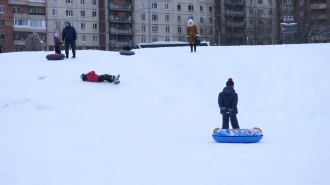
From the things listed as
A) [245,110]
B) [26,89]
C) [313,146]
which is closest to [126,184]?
[313,146]

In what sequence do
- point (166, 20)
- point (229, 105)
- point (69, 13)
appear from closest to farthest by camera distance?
point (229, 105)
point (69, 13)
point (166, 20)

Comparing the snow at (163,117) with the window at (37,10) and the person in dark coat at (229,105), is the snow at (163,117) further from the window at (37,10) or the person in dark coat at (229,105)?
the window at (37,10)

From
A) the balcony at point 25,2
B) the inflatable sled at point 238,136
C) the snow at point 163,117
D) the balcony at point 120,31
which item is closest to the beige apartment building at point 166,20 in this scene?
the balcony at point 120,31

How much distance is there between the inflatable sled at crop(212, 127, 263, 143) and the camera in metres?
12.6

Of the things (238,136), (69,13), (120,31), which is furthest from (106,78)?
(120,31)

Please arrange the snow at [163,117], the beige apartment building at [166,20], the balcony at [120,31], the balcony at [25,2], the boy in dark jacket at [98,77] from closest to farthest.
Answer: the snow at [163,117]
the boy in dark jacket at [98,77]
the balcony at [25,2]
the balcony at [120,31]
the beige apartment building at [166,20]

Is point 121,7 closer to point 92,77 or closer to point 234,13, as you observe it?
point 234,13

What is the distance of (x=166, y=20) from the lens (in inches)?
3091

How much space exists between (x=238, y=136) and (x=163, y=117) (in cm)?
570

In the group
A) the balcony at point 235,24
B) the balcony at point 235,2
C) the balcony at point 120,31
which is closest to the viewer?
the balcony at point 120,31

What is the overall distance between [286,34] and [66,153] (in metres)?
25.7

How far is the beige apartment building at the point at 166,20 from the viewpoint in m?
77.6

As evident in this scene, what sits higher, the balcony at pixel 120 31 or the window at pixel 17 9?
the window at pixel 17 9

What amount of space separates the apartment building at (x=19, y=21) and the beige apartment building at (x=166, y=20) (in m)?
13.8
